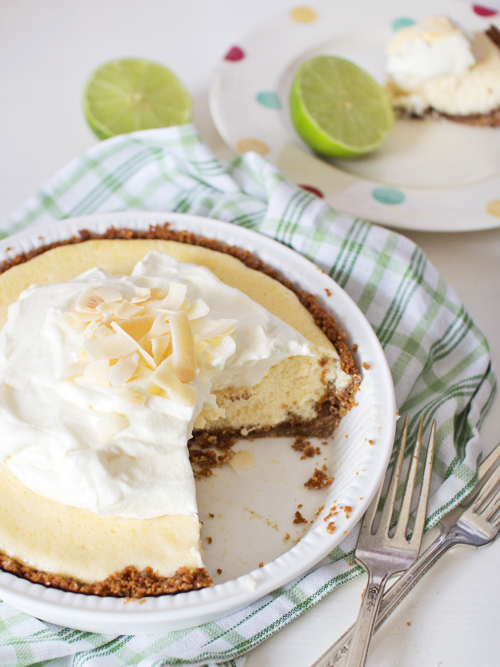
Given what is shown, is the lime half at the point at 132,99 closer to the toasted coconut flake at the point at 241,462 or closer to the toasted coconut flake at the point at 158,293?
the toasted coconut flake at the point at 158,293

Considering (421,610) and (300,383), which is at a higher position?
(300,383)

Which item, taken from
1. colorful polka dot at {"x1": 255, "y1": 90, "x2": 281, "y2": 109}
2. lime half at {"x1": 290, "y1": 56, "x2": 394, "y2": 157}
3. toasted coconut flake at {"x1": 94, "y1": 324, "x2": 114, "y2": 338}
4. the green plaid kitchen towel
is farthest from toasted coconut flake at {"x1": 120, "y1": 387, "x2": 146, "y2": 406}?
colorful polka dot at {"x1": 255, "y1": 90, "x2": 281, "y2": 109}

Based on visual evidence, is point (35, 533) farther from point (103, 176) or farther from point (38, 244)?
point (103, 176)

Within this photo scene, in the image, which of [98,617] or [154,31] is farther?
[154,31]

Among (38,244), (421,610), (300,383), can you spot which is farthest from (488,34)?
(421,610)

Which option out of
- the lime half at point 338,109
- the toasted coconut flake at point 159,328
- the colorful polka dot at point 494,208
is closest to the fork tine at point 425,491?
the toasted coconut flake at point 159,328

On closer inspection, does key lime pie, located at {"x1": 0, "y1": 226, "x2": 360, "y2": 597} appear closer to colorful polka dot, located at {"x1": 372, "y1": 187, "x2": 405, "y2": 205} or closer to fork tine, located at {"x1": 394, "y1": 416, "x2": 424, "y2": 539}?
fork tine, located at {"x1": 394, "y1": 416, "x2": 424, "y2": 539}

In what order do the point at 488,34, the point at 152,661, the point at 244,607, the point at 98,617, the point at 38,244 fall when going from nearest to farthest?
the point at 98,617 → the point at 152,661 → the point at 244,607 → the point at 38,244 → the point at 488,34
